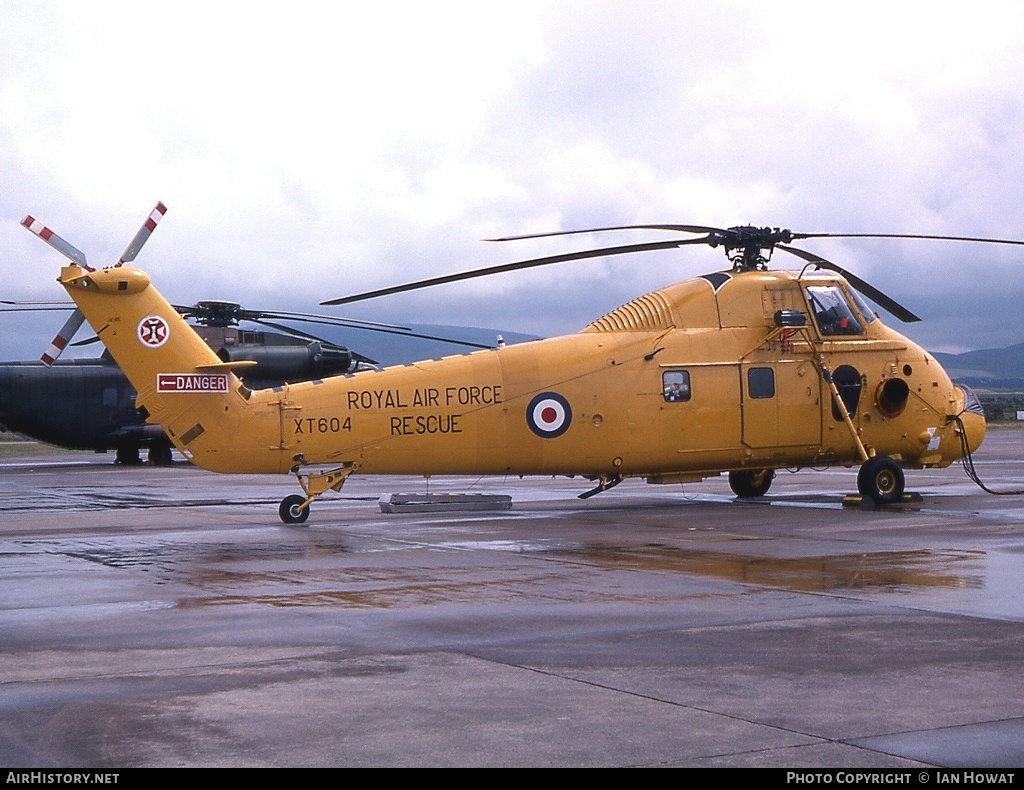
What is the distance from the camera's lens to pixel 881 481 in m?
20.1

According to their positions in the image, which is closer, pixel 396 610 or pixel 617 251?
pixel 396 610

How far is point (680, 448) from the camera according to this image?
2008 cm

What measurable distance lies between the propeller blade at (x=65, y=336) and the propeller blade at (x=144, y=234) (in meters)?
1.06

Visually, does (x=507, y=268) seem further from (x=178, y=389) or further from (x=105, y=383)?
(x=105, y=383)

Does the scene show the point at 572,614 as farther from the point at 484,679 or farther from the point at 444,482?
the point at 444,482

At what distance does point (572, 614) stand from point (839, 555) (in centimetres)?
478

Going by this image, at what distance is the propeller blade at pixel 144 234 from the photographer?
60.9 feet

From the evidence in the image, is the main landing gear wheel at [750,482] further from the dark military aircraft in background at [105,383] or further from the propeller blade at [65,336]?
the dark military aircraft in background at [105,383]

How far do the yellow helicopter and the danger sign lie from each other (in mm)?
21

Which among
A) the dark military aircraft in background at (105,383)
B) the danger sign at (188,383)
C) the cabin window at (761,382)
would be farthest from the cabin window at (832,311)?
the dark military aircraft in background at (105,383)

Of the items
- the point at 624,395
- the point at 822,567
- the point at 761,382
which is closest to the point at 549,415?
the point at 624,395

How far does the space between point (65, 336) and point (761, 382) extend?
1088cm
